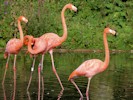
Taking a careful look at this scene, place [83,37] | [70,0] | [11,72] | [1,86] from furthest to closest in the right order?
[70,0], [83,37], [11,72], [1,86]

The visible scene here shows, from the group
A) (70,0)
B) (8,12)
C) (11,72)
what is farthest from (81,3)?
(11,72)

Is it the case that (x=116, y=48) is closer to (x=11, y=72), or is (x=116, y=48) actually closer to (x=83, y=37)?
(x=83, y=37)

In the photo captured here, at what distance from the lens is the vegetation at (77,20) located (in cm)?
1952

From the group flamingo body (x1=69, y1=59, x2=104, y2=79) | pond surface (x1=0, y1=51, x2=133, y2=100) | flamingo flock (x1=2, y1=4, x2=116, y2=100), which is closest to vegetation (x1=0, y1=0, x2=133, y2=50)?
pond surface (x1=0, y1=51, x2=133, y2=100)

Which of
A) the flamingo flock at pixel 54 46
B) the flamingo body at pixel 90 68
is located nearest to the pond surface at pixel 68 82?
the flamingo flock at pixel 54 46

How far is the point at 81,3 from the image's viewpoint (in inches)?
869

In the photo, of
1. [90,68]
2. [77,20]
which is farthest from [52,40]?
[77,20]

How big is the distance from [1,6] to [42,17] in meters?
1.77

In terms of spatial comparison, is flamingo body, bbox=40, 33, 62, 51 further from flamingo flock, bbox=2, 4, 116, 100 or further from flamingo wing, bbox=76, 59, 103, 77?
flamingo wing, bbox=76, 59, 103, 77

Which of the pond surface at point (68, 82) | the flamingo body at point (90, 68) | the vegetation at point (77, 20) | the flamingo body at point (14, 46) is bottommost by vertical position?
the pond surface at point (68, 82)

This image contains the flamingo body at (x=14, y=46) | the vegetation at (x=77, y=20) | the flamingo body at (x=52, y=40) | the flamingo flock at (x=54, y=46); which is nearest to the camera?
the flamingo flock at (x=54, y=46)

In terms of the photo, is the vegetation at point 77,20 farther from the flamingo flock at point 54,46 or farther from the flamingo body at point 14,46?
the flamingo flock at point 54,46

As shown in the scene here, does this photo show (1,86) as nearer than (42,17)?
Yes

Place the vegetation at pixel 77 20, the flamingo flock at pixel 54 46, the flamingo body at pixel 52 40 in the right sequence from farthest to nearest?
the vegetation at pixel 77 20 < the flamingo body at pixel 52 40 < the flamingo flock at pixel 54 46
